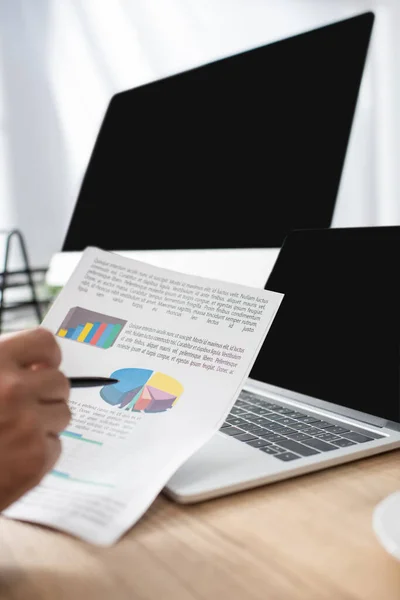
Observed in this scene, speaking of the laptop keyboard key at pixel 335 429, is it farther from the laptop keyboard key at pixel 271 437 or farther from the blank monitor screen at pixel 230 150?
the blank monitor screen at pixel 230 150

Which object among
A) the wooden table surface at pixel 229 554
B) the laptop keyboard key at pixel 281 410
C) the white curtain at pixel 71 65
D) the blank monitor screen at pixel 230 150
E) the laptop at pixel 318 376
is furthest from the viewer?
the white curtain at pixel 71 65

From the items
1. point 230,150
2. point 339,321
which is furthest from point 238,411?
point 230,150

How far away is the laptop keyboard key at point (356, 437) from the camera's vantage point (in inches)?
16.8

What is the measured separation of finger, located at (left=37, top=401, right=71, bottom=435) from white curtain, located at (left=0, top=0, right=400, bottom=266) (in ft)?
5.00

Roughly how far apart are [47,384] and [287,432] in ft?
0.68

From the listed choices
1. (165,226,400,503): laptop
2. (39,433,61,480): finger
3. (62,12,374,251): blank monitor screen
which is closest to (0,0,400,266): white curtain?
(62,12,374,251): blank monitor screen

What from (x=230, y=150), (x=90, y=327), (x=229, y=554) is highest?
(x=230, y=150)

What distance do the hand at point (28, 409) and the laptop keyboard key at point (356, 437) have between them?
8.6 inches

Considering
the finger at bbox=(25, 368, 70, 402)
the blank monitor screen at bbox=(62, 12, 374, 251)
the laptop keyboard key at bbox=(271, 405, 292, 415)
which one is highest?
the blank monitor screen at bbox=(62, 12, 374, 251)

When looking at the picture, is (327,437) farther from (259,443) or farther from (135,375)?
(135,375)

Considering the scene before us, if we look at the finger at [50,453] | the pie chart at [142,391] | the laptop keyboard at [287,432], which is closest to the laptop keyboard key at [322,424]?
the laptop keyboard at [287,432]

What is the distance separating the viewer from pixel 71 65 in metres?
1.73

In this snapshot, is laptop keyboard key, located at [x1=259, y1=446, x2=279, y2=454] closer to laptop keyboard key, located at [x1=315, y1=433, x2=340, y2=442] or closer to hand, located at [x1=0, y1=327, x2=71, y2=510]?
laptop keyboard key, located at [x1=315, y1=433, x2=340, y2=442]

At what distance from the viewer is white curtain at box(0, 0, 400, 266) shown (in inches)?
67.5
